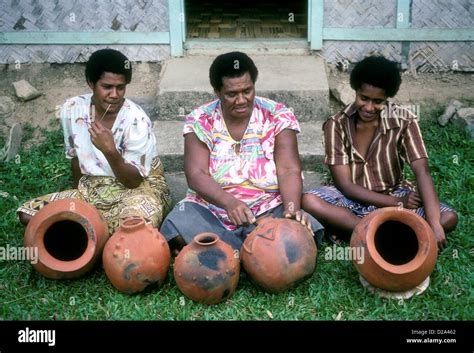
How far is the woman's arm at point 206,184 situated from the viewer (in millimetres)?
3646

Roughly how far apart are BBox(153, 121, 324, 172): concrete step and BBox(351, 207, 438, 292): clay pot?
144cm

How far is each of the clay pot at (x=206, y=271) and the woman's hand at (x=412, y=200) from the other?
129 centimetres

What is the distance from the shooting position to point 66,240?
3.83m

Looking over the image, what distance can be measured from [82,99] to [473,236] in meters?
2.73

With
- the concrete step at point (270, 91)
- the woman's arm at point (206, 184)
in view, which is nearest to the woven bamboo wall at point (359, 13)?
the concrete step at point (270, 91)

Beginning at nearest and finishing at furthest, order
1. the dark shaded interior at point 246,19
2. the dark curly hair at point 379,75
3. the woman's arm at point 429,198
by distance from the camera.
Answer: the woman's arm at point 429,198, the dark curly hair at point 379,75, the dark shaded interior at point 246,19

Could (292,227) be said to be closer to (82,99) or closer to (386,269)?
→ (386,269)

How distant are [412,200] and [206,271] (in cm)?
150

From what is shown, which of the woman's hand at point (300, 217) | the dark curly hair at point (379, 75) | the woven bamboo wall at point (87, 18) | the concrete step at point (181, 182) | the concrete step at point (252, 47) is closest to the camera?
the woman's hand at point (300, 217)

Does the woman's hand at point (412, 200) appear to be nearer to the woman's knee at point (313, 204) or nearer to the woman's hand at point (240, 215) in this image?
the woman's knee at point (313, 204)

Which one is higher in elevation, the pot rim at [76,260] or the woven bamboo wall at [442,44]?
the woven bamboo wall at [442,44]

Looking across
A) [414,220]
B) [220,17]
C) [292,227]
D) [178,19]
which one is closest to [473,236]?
[414,220]

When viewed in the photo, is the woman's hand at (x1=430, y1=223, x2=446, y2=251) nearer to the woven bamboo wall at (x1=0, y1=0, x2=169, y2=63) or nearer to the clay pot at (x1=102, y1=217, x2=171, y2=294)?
the clay pot at (x1=102, y1=217, x2=171, y2=294)

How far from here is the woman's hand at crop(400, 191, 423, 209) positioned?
13.1ft
